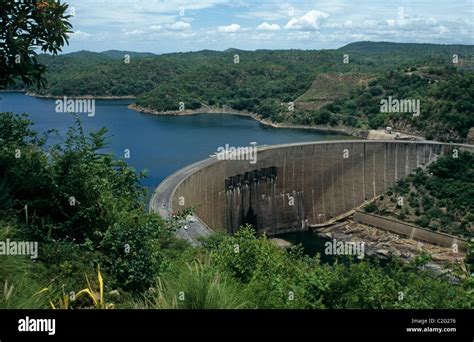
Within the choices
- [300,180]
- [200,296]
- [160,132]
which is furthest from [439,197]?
[200,296]

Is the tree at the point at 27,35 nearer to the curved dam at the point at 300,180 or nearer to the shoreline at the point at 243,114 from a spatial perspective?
the curved dam at the point at 300,180

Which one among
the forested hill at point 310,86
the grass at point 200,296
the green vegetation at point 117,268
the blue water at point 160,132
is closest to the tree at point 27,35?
the green vegetation at point 117,268

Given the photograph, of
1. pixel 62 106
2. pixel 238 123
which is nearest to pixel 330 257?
pixel 62 106

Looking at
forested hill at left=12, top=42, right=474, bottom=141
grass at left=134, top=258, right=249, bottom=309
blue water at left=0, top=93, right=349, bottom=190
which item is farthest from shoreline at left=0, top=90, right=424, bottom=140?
grass at left=134, top=258, right=249, bottom=309

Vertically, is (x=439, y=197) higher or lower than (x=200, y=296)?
lower

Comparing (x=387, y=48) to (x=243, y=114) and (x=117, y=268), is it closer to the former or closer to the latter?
(x=243, y=114)

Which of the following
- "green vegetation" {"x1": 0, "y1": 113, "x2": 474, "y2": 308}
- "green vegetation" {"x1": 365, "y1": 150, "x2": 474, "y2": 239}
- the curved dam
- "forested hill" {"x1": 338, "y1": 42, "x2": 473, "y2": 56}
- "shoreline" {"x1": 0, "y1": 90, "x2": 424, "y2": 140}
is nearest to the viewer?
"green vegetation" {"x1": 0, "y1": 113, "x2": 474, "y2": 308}

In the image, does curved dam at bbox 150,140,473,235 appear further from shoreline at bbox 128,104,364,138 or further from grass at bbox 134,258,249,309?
grass at bbox 134,258,249,309
